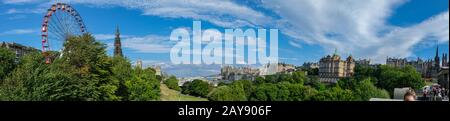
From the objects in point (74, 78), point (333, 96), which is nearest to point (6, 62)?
point (74, 78)

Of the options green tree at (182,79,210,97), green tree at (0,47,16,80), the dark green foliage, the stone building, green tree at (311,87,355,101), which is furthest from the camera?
the stone building

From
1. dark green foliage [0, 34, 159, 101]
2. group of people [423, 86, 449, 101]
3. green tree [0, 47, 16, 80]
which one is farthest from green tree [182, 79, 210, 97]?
group of people [423, 86, 449, 101]

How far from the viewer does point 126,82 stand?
1678 cm

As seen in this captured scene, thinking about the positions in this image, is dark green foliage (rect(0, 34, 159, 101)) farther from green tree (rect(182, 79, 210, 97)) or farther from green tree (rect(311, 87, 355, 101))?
green tree (rect(182, 79, 210, 97))

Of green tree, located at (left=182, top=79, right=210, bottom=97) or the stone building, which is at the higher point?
the stone building

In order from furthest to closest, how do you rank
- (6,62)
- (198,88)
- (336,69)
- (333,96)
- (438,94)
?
(336,69) < (198,88) < (333,96) < (6,62) < (438,94)

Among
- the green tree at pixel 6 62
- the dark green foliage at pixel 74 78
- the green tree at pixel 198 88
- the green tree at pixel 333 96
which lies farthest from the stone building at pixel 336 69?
the green tree at pixel 6 62

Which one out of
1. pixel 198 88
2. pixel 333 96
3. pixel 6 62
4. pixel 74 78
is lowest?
pixel 198 88

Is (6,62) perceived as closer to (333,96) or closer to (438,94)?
(333,96)

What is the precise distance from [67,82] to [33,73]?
760 mm

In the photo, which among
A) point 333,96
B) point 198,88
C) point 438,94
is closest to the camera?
point 438,94
